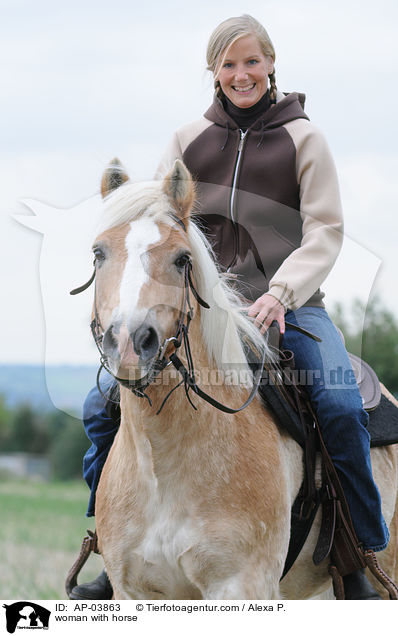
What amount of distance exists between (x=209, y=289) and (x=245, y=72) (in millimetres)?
1773

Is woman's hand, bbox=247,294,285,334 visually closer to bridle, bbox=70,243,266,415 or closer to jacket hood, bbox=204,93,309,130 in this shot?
bridle, bbox=70,243,266,415

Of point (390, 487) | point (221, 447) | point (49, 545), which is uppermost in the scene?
point (221, 447)

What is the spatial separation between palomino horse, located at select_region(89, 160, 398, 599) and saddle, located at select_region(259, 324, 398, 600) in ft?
0.77

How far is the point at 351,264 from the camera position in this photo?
4.78 m

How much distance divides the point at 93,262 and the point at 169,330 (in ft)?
1.95

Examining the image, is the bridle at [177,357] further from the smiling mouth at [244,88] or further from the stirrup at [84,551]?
the smiling mouth at [244,88]

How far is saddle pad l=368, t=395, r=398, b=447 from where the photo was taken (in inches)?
203

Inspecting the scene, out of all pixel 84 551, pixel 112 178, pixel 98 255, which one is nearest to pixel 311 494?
pixel 84 551

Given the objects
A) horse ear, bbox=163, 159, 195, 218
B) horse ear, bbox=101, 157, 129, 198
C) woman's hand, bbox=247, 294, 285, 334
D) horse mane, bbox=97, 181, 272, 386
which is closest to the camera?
horse mane, bbox=97, 181, 272, 386

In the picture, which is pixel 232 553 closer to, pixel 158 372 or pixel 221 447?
pixel 221 447

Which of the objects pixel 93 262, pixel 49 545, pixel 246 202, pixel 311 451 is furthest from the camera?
pixel 49 545

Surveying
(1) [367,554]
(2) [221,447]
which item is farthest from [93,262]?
(1) [367,554]
